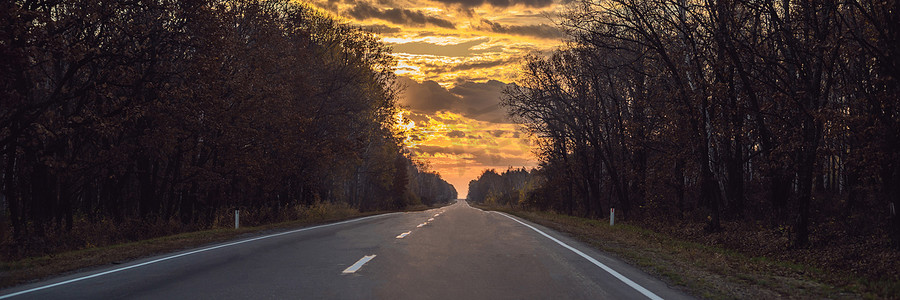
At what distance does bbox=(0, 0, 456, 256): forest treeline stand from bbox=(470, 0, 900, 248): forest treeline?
10767mm

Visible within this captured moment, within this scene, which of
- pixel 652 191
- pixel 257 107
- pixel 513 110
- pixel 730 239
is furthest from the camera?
pixel 513 110

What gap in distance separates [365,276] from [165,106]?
44.4ft

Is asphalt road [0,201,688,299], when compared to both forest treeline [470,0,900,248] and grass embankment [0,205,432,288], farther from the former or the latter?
forest treeline [470,0,900,248]

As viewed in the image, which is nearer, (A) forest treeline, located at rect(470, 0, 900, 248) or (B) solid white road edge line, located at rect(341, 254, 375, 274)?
(B) solid white road edge line, located at rect(341, 254, 375, 274)

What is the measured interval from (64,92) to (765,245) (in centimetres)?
1744

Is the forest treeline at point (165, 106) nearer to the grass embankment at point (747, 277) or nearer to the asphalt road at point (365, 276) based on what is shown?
the asphalt road at point (365, 276)

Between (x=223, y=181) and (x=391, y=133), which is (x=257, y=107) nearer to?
(x=223, y=181)

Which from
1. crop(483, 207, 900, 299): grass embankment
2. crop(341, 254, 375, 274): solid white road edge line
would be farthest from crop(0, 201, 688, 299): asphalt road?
crop(483, 207, 900, 299): grass embankment

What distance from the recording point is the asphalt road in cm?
693

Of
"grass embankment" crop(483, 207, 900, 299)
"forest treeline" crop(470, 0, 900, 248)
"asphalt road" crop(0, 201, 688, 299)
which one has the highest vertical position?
"forest treeline" crop(470, 0, 900, 248)

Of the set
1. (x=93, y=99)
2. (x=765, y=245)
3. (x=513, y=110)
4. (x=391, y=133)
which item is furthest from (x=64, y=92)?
(x=391, y=133)

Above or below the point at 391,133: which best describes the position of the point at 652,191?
below

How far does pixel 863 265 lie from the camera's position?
33.4 feet

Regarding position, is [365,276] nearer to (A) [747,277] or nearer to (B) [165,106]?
(A) [747,277]
